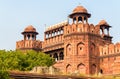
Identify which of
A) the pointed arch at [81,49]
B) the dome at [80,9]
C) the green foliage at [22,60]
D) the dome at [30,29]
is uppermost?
the dome at [80,9]

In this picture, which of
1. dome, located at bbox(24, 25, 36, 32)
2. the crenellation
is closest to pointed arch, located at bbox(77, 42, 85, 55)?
the crenellation

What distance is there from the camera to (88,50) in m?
49.2

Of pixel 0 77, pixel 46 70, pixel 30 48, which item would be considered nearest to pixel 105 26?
pixel 30 48

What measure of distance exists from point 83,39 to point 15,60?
9.66 meters

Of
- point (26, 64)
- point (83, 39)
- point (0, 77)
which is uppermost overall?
point (83, 39)

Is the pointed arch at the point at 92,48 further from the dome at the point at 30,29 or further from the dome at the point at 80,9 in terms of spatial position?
the dome at the point at 30,29

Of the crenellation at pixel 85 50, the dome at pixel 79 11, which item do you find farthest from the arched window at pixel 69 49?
the dome at pixel 79 11

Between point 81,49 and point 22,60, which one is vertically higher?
point 81,49

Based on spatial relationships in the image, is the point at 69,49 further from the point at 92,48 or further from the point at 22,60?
the point at 22,60

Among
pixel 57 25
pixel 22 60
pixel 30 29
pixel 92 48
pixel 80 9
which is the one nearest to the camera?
pixel 22 60

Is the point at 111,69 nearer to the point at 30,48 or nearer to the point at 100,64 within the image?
the point at 100,64

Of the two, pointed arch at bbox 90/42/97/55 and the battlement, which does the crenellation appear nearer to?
pointed arch at bbox 90/42/97/55

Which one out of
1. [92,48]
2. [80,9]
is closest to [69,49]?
[92,48]

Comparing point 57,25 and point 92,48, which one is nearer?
point 92,48
